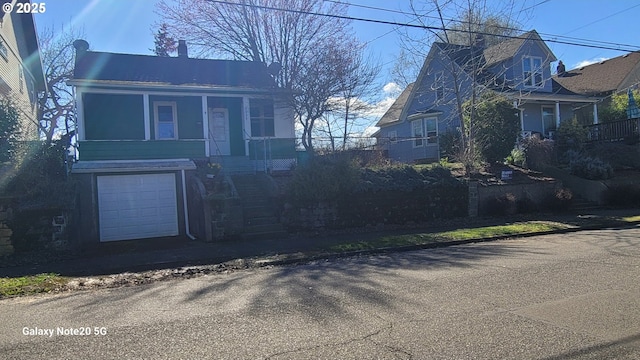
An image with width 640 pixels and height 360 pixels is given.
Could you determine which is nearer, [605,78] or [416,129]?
[416,129]

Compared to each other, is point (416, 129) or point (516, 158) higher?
point (416, 129)

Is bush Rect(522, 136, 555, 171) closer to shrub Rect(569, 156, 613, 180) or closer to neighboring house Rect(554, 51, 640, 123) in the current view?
shrub Rect(569, 156, 613, 180)

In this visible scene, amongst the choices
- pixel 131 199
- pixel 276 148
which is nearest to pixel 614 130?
pixel 276 148

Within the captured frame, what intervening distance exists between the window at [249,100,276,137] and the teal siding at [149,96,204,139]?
233cm

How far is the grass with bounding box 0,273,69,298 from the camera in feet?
25.0

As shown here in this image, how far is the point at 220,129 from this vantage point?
66.2ft

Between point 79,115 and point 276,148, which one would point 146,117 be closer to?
point 79,115

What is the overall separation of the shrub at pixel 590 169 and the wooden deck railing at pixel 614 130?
527 centimetres

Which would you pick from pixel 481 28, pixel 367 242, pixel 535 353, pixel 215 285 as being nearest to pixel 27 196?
pixel 215 285

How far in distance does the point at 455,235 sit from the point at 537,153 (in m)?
11.4

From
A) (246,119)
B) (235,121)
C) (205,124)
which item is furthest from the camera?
(235,121)

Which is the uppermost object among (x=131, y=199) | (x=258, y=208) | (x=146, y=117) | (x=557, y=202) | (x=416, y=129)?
(x=416, y=129)

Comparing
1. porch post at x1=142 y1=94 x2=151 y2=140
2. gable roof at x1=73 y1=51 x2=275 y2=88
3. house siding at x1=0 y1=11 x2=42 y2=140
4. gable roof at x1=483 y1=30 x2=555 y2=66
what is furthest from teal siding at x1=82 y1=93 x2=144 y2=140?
gable roof at x1=483 y1=30 x2=555 y2=66

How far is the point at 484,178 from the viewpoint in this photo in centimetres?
1934
